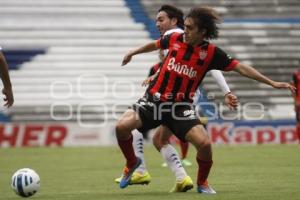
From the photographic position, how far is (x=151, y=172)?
12.5m

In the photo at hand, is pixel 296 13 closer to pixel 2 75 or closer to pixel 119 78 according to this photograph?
pixel 119 78

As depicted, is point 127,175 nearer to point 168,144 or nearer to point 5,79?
point 168,144

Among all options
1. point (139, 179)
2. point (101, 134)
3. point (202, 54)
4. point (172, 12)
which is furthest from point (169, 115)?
point (101, 134)

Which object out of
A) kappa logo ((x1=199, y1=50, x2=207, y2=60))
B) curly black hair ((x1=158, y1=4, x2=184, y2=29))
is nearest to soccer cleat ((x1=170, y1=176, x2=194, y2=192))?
kappa logo ((x1=199, y1=50, x2=207, y2=60))

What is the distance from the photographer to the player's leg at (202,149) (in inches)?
328

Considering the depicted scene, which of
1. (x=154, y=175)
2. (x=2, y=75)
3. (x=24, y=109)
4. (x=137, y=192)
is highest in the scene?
(x=2, y=75)

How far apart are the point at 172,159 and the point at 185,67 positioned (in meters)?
1.20

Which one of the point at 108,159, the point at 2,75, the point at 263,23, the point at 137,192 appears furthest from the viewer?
the point at 263,23

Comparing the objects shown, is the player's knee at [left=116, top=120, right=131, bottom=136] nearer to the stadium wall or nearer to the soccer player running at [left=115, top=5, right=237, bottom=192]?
the soccer player running at [left=115, top=5, right=237, bottom=192]

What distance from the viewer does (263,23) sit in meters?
25.7

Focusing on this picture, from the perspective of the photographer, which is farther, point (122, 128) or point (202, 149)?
point (122, 128)

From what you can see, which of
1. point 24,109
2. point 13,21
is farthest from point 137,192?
point 13,21

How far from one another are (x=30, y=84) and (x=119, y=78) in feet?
8.38

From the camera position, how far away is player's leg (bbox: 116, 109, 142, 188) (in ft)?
27.8
